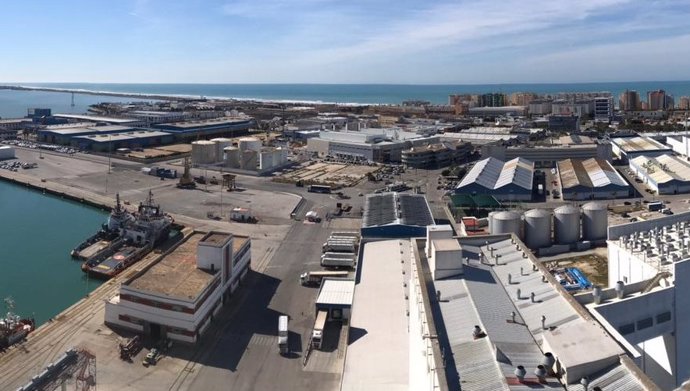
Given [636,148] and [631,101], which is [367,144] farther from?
[631,101]

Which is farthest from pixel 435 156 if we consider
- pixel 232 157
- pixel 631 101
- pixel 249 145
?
pixel 631 101

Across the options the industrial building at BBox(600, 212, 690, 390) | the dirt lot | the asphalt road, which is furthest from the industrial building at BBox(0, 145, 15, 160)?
the industrial building at BBox(600, 212, 690, 390)

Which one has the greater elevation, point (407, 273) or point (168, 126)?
point (168, 126)

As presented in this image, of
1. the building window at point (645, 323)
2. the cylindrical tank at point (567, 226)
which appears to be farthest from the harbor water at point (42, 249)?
the cylindrical tank at point (567, 226)

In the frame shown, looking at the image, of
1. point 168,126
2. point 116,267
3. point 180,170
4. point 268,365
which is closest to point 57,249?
point 116,267

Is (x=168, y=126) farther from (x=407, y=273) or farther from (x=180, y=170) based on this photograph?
(x=407, y=273)

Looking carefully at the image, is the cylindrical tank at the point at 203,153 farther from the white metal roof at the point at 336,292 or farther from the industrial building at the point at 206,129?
the white metal roof at the point at 336,292
